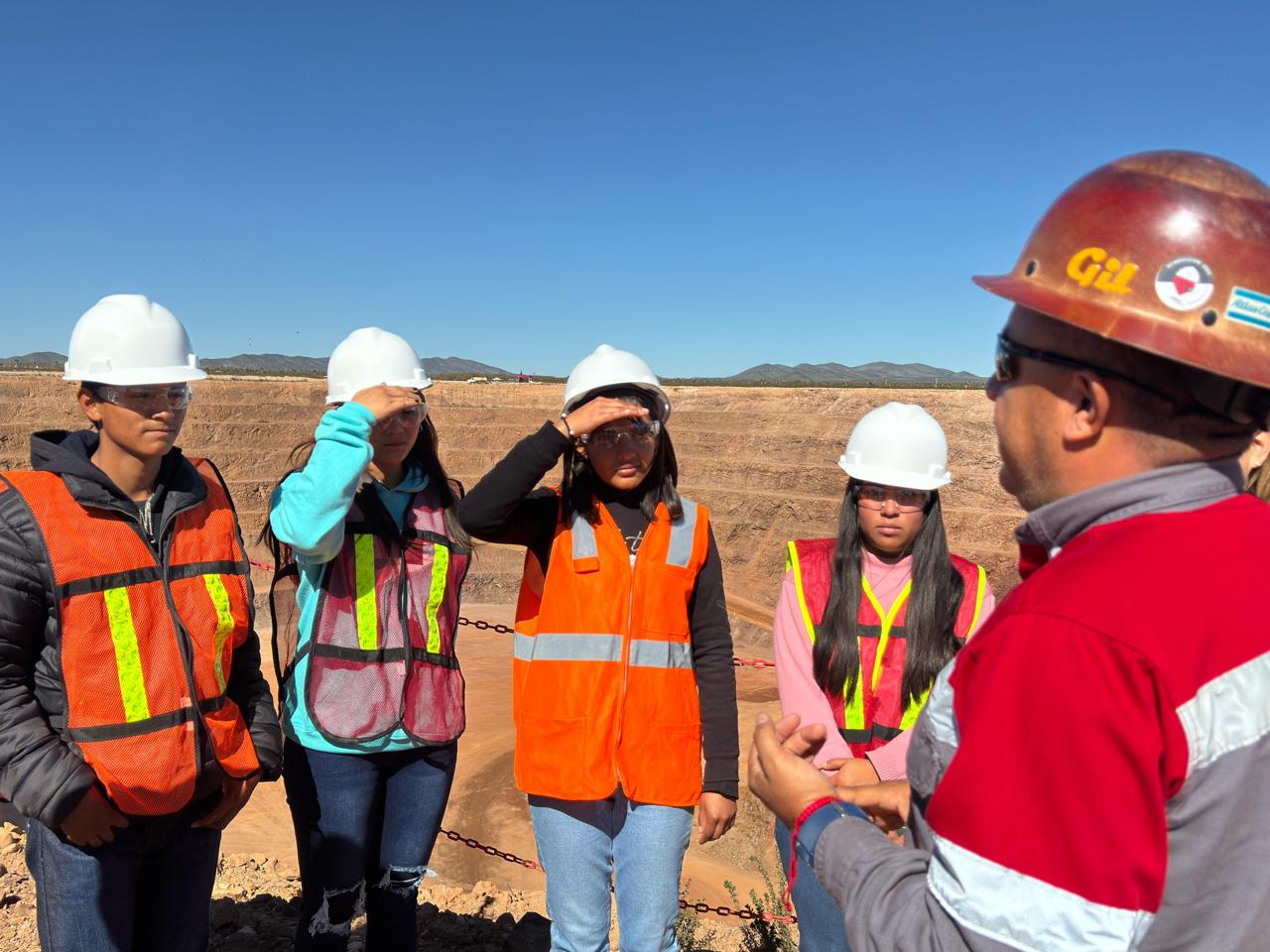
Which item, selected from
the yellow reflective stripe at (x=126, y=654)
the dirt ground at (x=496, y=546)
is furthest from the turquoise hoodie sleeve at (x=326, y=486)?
the dirt ground at (x=496, y=546)

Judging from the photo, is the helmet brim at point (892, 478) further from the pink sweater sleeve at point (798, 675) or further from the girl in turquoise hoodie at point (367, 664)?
the girl in turquoise hoodie at point (367, 664)

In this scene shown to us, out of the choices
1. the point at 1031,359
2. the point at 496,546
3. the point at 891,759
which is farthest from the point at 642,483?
the point at 496,546

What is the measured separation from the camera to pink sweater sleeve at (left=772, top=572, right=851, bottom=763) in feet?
8.98

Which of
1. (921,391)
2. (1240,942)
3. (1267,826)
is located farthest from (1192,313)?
(921,391)

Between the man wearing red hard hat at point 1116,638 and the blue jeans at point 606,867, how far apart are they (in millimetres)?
1449

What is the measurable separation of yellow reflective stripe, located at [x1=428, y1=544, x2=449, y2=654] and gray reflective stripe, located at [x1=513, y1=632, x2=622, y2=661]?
0.42 m

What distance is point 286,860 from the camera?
811 centimetres

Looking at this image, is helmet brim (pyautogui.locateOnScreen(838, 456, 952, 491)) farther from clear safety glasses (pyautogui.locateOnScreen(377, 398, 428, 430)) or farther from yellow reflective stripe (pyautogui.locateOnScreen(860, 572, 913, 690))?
clear safety glasses (pyautogui.locateOnScreen(377, 398, 428, 430))

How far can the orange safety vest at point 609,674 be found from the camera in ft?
8.64

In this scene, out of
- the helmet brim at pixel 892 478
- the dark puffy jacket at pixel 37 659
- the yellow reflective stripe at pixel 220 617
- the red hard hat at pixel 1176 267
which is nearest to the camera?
the red hard hat at pixel 1176 267

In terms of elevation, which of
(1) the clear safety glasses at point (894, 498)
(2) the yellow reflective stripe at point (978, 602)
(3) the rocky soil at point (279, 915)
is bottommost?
(3) the rocky soil at point (279, 915)

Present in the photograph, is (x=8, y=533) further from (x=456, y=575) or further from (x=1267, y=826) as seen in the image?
(x=1267, y=826)

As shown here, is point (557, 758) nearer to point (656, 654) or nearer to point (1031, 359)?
→ point (656, 654)

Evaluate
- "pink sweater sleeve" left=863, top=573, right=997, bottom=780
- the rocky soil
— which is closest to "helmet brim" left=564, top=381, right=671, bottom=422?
"pink sweater sleeve" left=863, top=573, right=997, bottom=780
